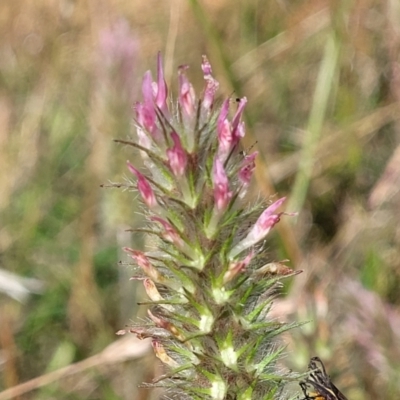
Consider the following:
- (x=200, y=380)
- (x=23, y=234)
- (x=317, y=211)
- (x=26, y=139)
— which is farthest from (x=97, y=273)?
(x=200, y=380)

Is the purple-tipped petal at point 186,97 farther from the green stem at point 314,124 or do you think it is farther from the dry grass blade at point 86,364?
the green stem at point 314,124

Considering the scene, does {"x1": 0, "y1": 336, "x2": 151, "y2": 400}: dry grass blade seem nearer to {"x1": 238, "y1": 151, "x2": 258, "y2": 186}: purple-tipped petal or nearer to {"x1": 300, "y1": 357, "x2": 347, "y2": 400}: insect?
{"x1": 300, "y1": 357, "x2": 347, "y2": 400}: insect

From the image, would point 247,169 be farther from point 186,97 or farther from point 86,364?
point 86,364

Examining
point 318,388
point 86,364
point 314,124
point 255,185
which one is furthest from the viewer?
point 255,185

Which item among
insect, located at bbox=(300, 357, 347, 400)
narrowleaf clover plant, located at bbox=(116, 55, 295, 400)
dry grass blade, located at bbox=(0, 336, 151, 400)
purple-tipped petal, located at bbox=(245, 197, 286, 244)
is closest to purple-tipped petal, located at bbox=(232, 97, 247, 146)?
narrowleaf clover plant, located at bbox=(116, 55, 295, 400)

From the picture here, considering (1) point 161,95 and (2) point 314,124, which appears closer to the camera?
(1) point 161,95

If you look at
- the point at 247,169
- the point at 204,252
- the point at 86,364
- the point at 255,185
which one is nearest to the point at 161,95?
the point at 247,169
